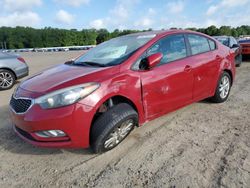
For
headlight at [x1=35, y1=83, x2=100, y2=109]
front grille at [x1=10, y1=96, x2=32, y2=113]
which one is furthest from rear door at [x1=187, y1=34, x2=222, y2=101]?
front grille at [x1=10, y1=96, x2=32, y2=113]

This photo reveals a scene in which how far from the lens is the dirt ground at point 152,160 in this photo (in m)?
2.71

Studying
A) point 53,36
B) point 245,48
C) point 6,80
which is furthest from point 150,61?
point 53,36

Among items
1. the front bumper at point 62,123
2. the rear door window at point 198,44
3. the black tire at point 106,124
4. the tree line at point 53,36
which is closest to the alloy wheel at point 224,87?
the rear door window at point 198,44

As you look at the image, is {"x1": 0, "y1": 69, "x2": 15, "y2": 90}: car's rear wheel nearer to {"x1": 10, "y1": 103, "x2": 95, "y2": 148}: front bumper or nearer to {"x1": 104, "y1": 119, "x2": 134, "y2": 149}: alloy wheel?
{"x1": 10, "y1": 103, "x2": 95, "y2": 148}: front bumper

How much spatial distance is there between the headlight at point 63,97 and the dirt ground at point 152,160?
770 mm

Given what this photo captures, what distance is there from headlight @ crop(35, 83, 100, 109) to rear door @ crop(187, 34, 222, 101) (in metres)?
2.14

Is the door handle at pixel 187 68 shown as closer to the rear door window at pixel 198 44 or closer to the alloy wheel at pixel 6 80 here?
the rear door window at pixel 198 44

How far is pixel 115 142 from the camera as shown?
11.1 ft

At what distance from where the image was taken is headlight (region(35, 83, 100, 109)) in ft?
9.61

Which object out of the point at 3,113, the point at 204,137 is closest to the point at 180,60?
the point at 204,137

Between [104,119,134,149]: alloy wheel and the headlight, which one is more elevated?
the headlight

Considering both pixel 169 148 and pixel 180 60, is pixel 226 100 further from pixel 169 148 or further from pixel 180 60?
pixel 169 148

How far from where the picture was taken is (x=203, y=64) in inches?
175

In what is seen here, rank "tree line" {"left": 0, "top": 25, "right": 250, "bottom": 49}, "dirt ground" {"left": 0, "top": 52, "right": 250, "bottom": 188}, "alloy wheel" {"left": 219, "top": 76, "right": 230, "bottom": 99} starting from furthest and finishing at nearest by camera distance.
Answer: "tree line" {"left": 0, "top": 25, "right": 250, "bottom": 49} → "alloy wheel" {"left": 219, "top": 76, "right": 230, "bottom": 99} → "dirt ground" {"left": 0, "top": 52, "right": 250, "bottom": 188}
